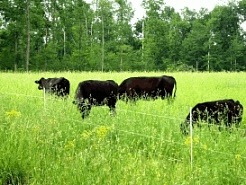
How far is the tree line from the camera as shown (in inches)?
1873

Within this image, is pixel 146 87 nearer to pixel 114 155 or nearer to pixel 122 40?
pixel 114 155

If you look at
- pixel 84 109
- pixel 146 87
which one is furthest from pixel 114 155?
pixel 146 87

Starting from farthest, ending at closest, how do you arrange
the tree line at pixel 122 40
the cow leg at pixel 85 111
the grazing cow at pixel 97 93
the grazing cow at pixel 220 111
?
the tree line at pixel 122 40 → the grazing cow at pixel 97 93 → the cow leg at pixel 85 111 → the grazing cow at pixel 220 111

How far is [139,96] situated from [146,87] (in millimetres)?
438

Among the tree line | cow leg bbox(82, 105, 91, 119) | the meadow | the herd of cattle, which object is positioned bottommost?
the meadow

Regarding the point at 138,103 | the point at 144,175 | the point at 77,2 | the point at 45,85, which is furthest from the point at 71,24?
the point at 144,175

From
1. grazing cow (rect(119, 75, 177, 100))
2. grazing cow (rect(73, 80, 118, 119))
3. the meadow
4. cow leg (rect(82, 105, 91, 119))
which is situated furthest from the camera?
grazing cow (rect(119, 75, 177, 100))

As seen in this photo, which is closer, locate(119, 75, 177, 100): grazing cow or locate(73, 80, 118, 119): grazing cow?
locate(73, 80, 118, 119): grazing cow

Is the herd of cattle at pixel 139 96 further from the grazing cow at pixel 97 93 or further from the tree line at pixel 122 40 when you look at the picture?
the tree line at pixel 122 40

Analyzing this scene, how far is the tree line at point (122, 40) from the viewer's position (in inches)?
1873

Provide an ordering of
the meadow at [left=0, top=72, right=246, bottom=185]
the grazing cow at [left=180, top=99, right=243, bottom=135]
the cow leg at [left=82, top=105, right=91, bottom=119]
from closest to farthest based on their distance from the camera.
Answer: the meadow at [left=0, top=72, right=246, bottom=185], the grazing cow at [left=180, top=99, right=243, bottom=135], the cow leg at [left=82, top=105, right=91, bottom=119]

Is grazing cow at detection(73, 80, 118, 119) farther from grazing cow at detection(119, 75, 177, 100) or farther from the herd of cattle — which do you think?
grazing cow at detection(119, 75, 177, 100)

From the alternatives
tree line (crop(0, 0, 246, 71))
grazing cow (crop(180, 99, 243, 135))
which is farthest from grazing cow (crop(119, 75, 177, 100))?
tree line (crop(0, 0, 246, 71))

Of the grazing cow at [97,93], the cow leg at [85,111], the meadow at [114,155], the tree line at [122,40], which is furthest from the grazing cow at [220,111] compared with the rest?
the tree line at [122,40]
